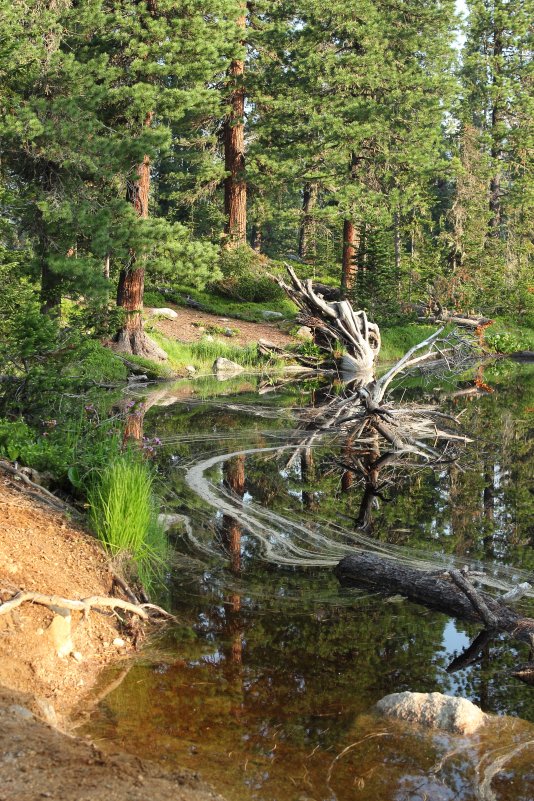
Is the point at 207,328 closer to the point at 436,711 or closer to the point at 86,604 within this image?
the point at 86,604

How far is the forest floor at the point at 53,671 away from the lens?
10.0 feet

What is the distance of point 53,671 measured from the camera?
14.4 feet

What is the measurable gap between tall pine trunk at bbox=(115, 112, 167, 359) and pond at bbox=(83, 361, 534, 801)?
30.3ft

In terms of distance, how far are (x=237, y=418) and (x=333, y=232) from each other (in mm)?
28104

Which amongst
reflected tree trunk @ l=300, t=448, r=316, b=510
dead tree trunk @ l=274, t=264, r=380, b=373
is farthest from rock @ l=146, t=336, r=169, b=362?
reflected tree trunk @ l=300, t=448, r=316, b=510

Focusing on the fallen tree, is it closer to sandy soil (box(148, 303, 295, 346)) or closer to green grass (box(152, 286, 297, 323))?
sandy soil (box(148, 303, 295, 346))

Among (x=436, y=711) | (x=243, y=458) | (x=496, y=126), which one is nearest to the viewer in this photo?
(x=436, y=711)

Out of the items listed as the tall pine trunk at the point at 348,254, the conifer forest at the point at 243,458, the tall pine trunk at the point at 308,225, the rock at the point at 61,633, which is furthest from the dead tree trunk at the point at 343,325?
the tall pine trunk at the point at 308,225

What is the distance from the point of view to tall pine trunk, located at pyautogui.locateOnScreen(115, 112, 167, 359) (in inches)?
751

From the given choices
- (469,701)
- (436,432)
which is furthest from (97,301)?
(469,701)

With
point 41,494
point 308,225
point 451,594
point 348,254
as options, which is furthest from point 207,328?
point 451,594

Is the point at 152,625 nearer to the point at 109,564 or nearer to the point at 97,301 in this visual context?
the point at 109,564

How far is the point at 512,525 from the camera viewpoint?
7.80m

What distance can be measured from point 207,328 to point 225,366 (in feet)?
9.89
